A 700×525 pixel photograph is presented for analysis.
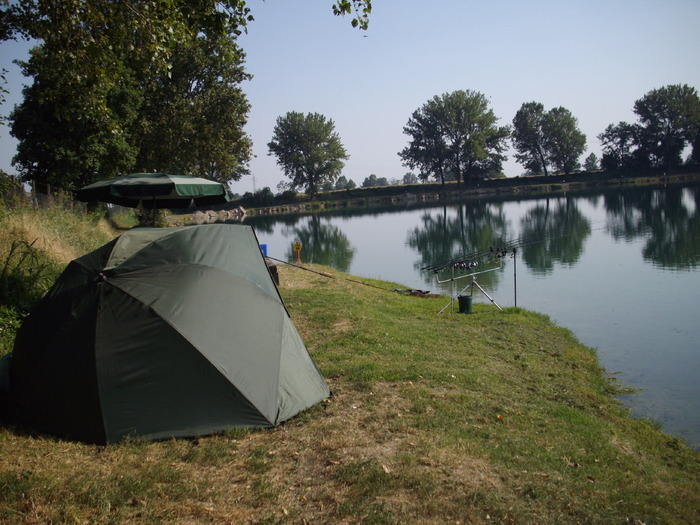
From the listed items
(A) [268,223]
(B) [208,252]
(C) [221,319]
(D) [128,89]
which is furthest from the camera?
(A) [268,223]

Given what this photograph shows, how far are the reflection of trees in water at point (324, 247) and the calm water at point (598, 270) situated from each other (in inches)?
2.8

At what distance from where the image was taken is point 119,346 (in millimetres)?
4750

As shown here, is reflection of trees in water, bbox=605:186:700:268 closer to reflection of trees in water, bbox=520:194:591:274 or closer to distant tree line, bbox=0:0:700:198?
reflection of trees in water, bbox=520:194:591:274

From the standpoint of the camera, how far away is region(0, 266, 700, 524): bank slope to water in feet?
12.0

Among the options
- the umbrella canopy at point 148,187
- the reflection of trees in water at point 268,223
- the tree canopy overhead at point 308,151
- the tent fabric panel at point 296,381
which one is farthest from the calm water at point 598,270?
the tree canopy overhead at point 308,151

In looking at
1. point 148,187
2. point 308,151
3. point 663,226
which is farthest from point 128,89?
point 308,151

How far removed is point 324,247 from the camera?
31578 mm

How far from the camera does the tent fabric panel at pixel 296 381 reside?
527 centimetres

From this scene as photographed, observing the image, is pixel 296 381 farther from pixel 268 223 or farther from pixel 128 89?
pixel 268 223

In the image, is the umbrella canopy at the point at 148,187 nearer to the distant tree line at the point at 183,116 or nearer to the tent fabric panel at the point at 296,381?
the distant tree line at the point at 183,116

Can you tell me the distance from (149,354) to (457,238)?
27.2 metres

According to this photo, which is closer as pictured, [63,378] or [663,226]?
[63,378]

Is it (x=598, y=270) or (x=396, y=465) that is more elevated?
(x=396, y=465)

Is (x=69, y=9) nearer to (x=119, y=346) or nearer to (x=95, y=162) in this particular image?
(x=119, y=346)
